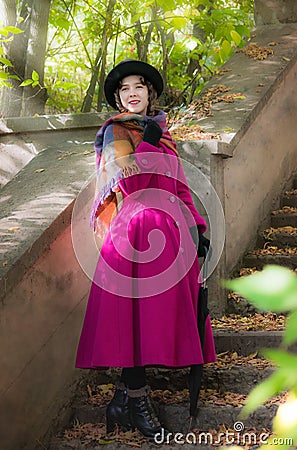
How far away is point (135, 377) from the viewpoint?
9.59 feet

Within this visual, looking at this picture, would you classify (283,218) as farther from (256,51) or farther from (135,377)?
(135,377)

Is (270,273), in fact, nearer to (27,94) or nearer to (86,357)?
(86,357)

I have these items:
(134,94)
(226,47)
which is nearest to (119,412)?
(134,94)

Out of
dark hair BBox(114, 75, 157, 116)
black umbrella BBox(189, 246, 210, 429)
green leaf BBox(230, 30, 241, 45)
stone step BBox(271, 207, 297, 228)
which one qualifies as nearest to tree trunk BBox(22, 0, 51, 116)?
green leaf BBox(230, 30, 241, 45)

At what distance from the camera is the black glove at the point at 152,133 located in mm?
2939

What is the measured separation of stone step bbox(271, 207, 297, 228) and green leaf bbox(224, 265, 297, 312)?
4365 millimetres

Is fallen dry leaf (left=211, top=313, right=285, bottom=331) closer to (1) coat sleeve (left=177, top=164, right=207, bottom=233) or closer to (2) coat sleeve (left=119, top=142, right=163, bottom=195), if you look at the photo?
(1) coat sleeve (left=177, top=164, right=207, bottom=233)

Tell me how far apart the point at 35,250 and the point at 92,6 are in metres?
3.70

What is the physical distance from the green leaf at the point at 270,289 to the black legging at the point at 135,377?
2469mm

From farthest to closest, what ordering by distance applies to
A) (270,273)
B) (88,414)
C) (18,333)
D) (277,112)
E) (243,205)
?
(277,112) → (243,205) → (88,414) → (18,333) → (270,273)

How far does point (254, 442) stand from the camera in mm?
2811

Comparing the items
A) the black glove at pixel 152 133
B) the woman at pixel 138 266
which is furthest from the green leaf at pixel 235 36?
the black glove at pixel 152 133

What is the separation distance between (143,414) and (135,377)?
154 mm

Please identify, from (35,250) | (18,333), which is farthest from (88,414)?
(35,250)
